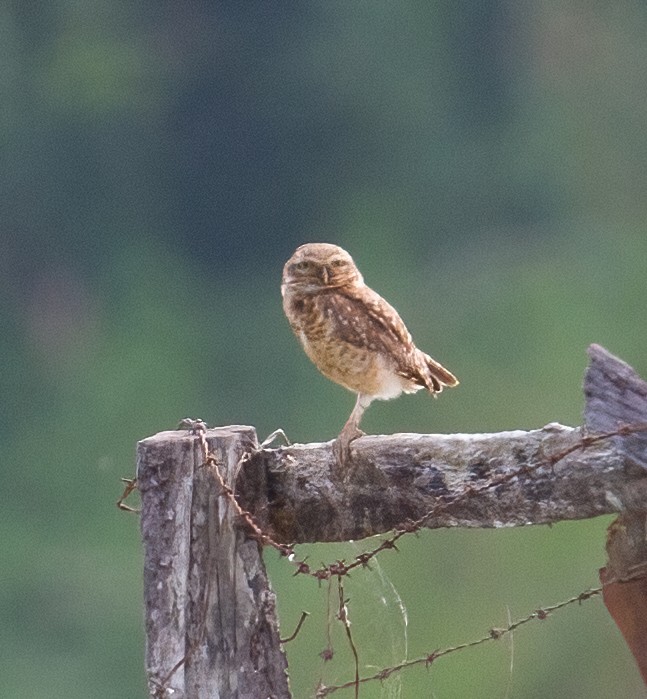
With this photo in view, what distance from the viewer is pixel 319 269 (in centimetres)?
395

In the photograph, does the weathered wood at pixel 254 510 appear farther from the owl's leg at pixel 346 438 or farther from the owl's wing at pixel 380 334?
the owl's wing at pixel 380 334

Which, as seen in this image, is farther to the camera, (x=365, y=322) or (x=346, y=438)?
(x=365, y=322)

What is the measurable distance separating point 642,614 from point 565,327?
340 inches

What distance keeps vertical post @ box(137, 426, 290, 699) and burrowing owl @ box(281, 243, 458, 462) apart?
1.14 m

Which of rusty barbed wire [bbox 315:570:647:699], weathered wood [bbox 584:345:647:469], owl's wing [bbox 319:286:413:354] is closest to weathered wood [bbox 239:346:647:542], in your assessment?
weathered wood [bbox 584:345:647:469]

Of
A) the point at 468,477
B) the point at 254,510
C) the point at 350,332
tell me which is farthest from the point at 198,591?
the point at 350,332

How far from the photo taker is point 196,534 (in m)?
2.54

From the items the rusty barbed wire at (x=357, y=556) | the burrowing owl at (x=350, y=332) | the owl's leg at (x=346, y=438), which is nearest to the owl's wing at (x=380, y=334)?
the burrowing owl at (x=350, y=332)

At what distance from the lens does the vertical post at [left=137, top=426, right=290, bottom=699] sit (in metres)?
2.49

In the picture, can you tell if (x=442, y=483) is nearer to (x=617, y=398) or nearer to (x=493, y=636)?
(x=493, y=636)

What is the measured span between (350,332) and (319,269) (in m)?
0.25

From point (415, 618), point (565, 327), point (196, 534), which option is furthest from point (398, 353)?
point (565, 327)

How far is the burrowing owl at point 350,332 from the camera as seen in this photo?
12.4ft

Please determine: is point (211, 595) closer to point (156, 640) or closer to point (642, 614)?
point (156, 640)
